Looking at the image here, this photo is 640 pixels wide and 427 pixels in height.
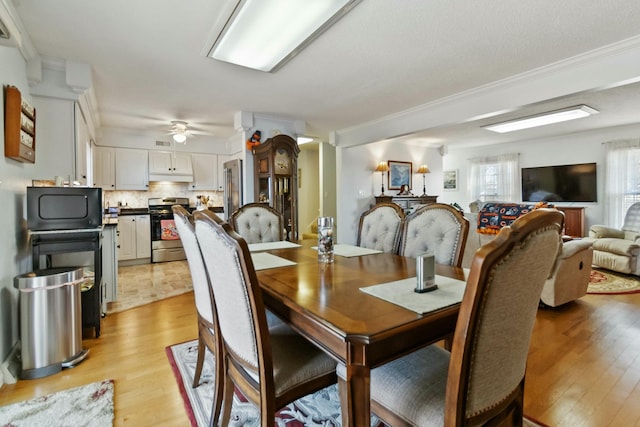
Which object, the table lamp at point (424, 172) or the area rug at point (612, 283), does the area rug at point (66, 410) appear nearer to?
the area rug at point (612, 283)

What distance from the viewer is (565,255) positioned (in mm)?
2934

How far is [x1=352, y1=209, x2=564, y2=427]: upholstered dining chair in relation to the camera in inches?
28.8

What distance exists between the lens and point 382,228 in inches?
95.4

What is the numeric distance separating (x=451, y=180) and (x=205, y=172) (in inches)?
245

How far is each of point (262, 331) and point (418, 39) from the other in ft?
7.91

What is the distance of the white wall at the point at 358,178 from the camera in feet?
19.6

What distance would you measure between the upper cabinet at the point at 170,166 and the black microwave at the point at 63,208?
3.42 meters

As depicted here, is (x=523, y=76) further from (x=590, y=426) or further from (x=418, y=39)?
(x=590, y=426)

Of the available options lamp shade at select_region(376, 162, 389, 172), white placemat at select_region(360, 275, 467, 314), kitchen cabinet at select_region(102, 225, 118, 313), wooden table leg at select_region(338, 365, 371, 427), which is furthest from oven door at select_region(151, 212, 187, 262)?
wooden table leg at select_region(338, 365, 371, 427)

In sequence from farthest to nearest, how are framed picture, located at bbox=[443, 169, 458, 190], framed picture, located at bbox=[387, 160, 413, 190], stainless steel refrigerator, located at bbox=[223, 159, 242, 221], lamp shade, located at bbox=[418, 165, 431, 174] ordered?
framed picture, located at bbox=[443, 169, 458, 190], lamp shade, located at bbox=[418, 165, 431, 174], framed picture, located at bbox=[387, 160, 413, 190], stainless steel refrigerator, located at bbox=[223, 159, 242, 221]

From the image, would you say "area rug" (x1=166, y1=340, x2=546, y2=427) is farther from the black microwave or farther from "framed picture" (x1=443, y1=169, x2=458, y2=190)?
"framed picture" (x1=443, y1=169, x2=458, y2=190)

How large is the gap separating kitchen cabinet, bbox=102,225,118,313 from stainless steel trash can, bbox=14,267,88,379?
91cm

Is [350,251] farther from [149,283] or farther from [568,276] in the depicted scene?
[149,283]

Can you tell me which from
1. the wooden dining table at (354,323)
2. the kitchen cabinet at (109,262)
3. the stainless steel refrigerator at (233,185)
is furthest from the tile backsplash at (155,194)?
the wooden dining table at (354,323)
